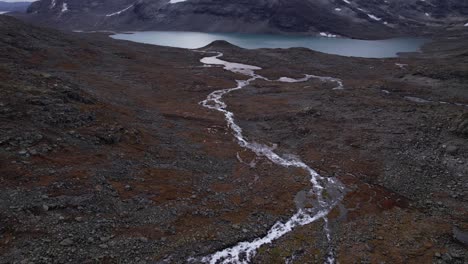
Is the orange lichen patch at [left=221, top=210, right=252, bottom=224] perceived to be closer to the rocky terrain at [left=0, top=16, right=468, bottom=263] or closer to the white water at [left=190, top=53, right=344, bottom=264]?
the rocky terrain at [left=0, top=16, right=468, bottom=263]

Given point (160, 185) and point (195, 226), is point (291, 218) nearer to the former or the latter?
point (195, 226)

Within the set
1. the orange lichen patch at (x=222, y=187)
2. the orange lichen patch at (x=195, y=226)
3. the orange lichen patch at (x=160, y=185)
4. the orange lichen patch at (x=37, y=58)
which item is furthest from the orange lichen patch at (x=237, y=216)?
the orange lichen patch at (x=37, y=58)

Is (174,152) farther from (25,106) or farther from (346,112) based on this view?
(346,112)

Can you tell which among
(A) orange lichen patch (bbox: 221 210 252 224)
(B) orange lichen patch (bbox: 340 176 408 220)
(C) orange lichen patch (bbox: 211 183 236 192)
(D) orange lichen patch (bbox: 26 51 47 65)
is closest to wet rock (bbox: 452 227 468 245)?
(B) orange lichen patch (bbox: 340 176 408 220)

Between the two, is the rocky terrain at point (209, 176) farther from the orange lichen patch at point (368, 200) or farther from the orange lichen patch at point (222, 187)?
the orange lichen patch at point (222, 187)

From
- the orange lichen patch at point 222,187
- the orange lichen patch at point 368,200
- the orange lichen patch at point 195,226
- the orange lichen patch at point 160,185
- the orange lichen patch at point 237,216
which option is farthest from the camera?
the orange lichen patch at point 222,187

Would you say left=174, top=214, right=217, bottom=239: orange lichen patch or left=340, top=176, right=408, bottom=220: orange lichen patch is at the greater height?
left=174, top=214, right=217, bottom=239: orange lichen patch
